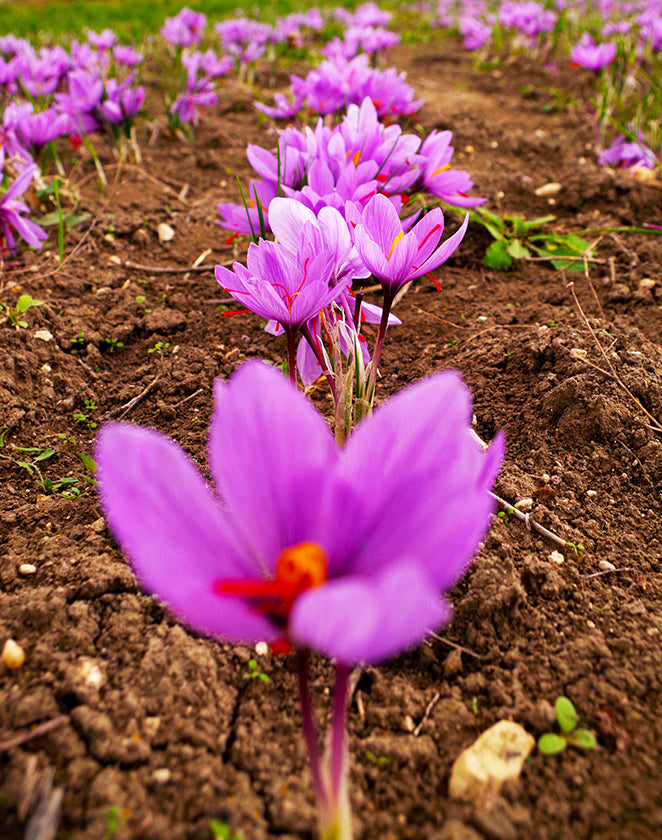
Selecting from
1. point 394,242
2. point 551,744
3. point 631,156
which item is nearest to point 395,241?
point 394,242

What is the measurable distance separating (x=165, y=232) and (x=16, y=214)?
59 cm

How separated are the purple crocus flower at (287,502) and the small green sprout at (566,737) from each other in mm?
378

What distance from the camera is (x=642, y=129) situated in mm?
3223

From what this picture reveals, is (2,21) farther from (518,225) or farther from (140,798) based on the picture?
(140,798)

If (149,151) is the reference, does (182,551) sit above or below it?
above

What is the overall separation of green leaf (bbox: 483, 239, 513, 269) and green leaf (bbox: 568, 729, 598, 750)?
64.4 inches

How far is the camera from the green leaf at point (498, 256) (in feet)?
7.00

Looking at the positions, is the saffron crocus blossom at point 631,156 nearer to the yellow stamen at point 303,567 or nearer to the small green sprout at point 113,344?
the small green sprout at point 113,344

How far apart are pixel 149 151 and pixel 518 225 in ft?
7.04

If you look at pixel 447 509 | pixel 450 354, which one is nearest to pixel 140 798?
pixel 447 509

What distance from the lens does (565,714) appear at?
2.78 ft

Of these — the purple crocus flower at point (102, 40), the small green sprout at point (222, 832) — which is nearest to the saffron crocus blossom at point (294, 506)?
the small green sprout at point (222, 832)

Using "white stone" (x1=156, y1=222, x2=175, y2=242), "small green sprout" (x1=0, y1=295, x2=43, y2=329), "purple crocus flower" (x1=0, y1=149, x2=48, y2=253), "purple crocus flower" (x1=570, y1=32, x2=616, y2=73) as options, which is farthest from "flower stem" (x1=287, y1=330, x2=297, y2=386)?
"purple crocus flower" (x1=570, y1=32, x2=616, y2=73)

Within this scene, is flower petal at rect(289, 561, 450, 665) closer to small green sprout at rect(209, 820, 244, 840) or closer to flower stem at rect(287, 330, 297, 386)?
small green sprout at rect(209, 820, 244, 840)
